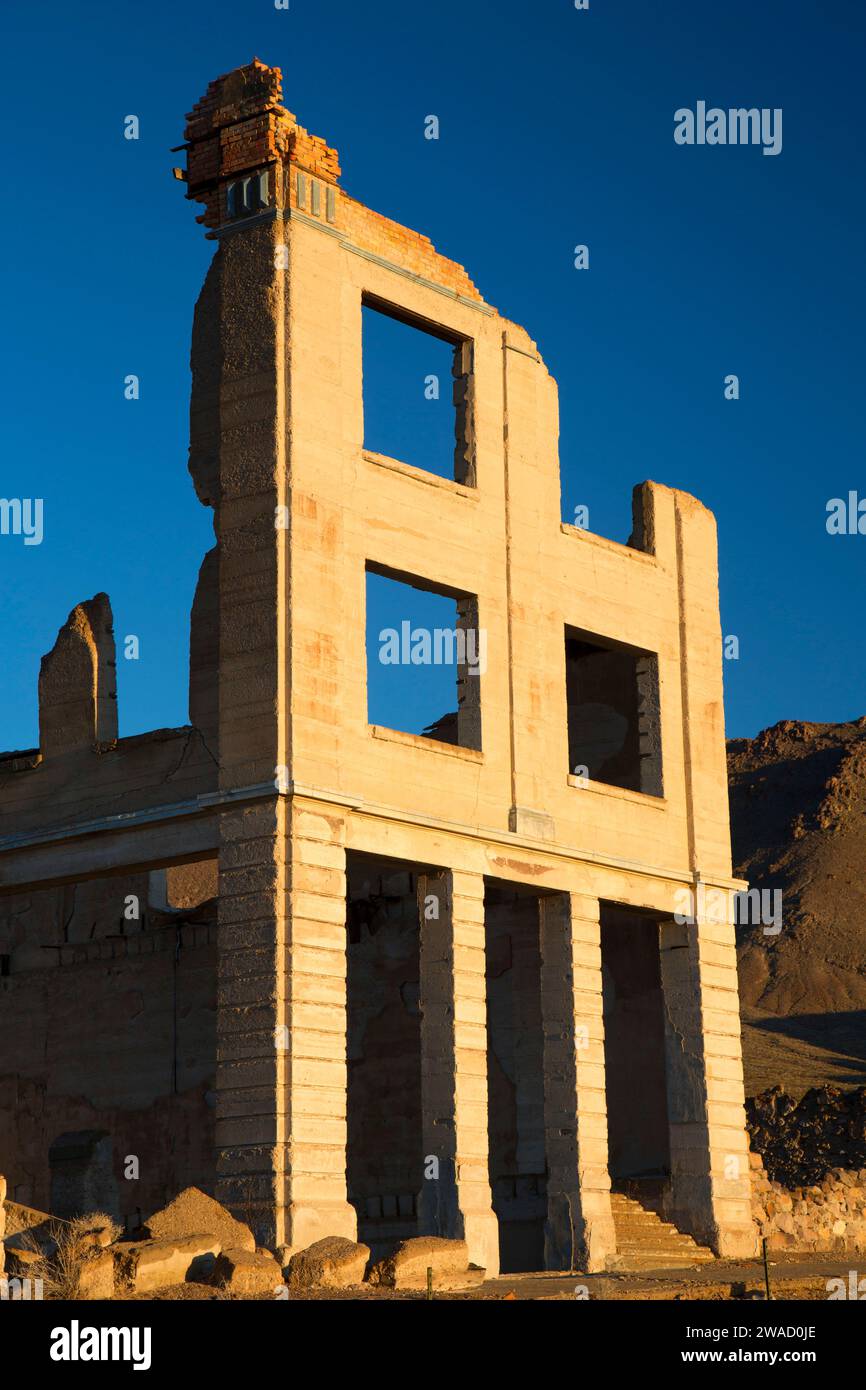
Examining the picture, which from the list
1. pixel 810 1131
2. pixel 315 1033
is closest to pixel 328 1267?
pixel 315 1033

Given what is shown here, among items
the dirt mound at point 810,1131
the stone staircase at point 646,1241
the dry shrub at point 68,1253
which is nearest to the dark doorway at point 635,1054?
the stone staircase at point 646,1241

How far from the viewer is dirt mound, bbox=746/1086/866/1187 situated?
29641 millimetres

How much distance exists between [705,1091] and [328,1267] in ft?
25.7

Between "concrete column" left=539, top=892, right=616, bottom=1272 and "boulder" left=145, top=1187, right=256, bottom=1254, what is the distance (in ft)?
15.1

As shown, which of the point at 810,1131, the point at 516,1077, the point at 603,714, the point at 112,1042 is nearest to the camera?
the point at 516,1077

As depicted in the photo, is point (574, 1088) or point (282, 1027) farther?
point (574, 1088)

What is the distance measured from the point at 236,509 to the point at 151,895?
7775 mm

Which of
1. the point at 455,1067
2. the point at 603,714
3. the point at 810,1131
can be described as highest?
the point at 603,714

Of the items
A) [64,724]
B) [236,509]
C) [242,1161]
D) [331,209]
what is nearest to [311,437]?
[236,509]

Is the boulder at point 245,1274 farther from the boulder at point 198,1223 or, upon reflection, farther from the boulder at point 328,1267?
the boulder at point 198,1223

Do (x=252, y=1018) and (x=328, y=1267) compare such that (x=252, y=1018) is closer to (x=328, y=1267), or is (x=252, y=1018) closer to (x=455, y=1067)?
(x=455, y=1067)

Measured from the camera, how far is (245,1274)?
47.7ft

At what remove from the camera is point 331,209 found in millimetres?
19406

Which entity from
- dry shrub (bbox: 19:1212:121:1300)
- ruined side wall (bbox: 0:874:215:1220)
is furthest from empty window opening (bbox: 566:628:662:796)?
dry shrub (bbox: 19:1212:121:1300)
